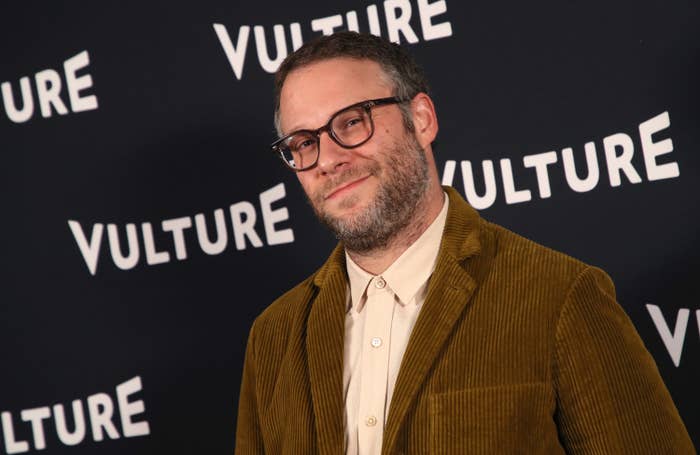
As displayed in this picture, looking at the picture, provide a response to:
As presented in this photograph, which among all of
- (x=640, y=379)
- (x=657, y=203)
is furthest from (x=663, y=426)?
(x=657, y=203)

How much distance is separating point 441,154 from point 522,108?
0.21m

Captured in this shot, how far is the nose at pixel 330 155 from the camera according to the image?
1.45m

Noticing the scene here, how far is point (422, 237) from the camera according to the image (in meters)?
1.50

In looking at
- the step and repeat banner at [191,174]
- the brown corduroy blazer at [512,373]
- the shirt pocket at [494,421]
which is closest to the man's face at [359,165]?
the brown corduroy blazer at [512,373]

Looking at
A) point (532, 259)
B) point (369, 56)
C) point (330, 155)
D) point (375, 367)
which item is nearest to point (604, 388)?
point (532, 259)

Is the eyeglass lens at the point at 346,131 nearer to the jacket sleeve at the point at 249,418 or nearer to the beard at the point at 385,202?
the beard at the point at 385,202

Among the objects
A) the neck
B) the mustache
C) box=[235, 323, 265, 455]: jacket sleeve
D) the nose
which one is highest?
the nose

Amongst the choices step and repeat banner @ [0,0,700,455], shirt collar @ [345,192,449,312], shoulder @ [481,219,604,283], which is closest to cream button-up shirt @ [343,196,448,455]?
shirt collar @ [345,192,449,312]

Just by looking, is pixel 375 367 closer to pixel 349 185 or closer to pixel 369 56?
pixel 349 185

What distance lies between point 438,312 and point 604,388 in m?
0.28

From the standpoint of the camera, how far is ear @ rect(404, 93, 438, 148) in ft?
5.10

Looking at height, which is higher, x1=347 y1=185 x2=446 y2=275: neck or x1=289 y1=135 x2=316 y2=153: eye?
x1=289 y1=135 x2=316 y2=153: eye

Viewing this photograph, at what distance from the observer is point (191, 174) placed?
82.7 inches

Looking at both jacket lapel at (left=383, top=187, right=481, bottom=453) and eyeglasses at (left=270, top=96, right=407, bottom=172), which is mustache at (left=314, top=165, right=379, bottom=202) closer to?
eyeglasses at (left=270, top=96, right=407, bottom=172)
